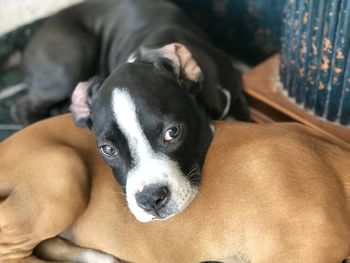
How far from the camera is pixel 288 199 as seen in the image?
1781 millimetres

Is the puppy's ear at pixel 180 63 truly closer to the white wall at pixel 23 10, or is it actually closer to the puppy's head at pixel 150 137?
the puppy's head at pixel 150 137

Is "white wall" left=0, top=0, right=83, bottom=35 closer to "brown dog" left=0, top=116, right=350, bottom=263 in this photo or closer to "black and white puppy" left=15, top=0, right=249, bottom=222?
"black and white puppy" left=15, top=0, right=249, bottom=222

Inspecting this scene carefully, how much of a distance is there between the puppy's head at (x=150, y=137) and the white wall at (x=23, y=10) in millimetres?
1420

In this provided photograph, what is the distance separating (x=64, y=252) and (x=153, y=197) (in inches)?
22.6

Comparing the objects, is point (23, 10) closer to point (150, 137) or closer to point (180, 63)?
point (180, 63)

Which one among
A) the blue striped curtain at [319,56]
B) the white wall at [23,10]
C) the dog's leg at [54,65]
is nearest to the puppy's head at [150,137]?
the blue striped curtain at [319,56]

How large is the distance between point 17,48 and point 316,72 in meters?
1.68

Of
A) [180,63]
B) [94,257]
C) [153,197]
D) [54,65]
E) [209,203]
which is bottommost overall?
[94,257]

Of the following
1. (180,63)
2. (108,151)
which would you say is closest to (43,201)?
(108,151)

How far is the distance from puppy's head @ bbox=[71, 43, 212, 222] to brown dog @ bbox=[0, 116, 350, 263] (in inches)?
3.2

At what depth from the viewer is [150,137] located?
1875 mm

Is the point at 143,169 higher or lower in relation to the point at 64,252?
higher

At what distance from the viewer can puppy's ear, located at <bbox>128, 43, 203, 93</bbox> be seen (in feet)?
6.87

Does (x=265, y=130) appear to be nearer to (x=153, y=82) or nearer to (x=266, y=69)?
(x=153, y=82)
